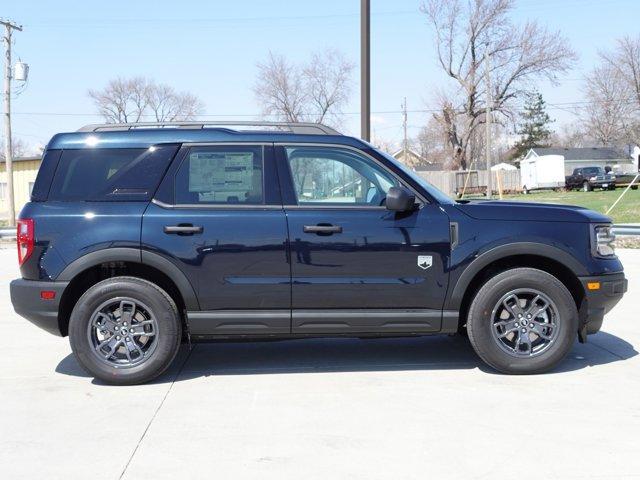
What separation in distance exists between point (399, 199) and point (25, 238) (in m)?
2.83

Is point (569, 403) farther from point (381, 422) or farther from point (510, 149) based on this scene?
point (510, 149)

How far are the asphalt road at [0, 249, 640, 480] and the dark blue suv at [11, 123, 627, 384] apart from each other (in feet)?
1.24

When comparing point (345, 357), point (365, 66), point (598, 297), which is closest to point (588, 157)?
point (365, 66)

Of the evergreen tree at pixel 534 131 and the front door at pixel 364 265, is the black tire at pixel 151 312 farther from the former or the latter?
the evergreen tree at pixel 534 131

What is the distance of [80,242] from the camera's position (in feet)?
16.7

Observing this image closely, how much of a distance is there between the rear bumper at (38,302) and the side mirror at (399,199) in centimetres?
250

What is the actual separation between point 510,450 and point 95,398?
293cm

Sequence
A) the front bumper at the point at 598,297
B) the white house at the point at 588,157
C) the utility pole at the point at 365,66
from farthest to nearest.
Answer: the white house at the point at 588,157
the utility pole at the point at 365,66
the front bumper at the point at 598,297

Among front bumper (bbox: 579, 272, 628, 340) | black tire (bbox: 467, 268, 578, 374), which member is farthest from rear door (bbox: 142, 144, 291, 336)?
front bumper (bbox: 579, 272, 628, 340)

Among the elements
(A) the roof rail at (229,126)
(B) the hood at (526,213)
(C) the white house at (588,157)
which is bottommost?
(B) the hood at (526,213)

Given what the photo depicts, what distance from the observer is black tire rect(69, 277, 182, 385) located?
5.09m

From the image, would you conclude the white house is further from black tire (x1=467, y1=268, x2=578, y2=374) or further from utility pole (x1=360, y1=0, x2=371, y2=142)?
black tire (x1=467, y1=268, x2=578, y2=374)

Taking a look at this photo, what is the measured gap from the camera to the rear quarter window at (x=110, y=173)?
5.21 meters

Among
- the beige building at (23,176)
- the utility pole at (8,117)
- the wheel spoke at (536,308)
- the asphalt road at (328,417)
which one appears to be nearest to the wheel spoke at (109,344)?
the asphalt road at (328,417)
